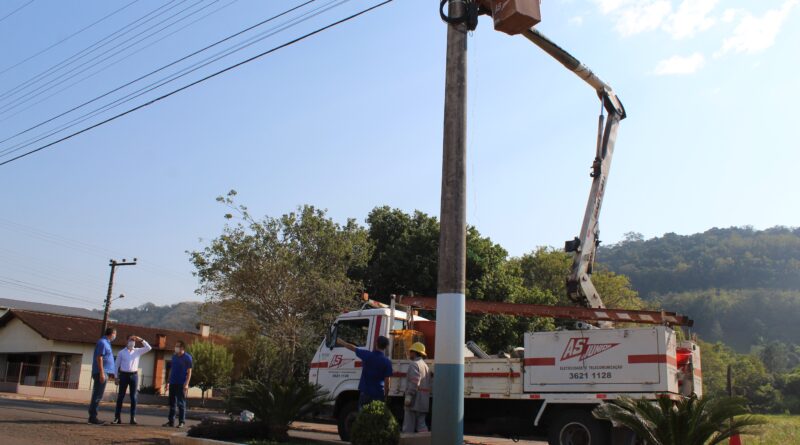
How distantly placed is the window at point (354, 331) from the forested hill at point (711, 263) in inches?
5513

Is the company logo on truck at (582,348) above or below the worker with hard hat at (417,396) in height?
above

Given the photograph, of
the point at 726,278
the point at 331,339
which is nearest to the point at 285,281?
the point at 331,339

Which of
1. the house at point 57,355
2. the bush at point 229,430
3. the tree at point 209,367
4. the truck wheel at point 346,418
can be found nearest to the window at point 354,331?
the truck wheel at point 346,418

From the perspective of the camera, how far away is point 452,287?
8102mm

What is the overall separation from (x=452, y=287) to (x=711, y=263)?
565ft

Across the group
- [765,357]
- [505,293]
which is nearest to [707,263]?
[765,357]

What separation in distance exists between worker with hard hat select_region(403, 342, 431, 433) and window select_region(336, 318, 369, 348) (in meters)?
2.27

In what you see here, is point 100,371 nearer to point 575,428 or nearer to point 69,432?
point 69,432

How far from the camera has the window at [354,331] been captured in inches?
535

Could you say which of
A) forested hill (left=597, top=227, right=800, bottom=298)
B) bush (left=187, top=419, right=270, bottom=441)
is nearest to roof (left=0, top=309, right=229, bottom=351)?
bush (left=187, top=419, right=270, bottom=441)

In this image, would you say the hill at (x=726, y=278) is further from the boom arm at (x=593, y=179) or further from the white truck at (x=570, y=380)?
the white truck at (x=570, y=380)

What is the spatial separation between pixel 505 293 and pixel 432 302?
59.8ft

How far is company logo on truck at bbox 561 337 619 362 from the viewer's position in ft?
35.5

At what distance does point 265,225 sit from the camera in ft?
84.7
